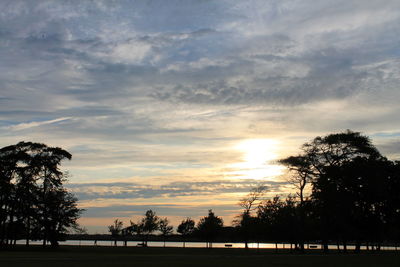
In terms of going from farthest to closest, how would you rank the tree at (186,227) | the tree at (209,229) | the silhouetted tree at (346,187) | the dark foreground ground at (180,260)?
the tree at (186,227)
the tree at (209,229)
the silhouetted tree at (346,187)
the dark foreground ground at (180,260)

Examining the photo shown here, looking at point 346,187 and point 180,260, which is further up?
point 346,187

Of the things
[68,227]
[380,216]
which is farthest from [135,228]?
[380,216]

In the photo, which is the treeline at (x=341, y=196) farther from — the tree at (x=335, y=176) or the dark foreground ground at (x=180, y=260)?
the dark foreground ground at (x=180, y=260)

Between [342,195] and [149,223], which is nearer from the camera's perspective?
[342,195]

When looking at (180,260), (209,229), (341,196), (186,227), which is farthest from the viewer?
(186,227)

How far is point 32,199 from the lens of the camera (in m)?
70.6

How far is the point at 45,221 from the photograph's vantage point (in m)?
70.2

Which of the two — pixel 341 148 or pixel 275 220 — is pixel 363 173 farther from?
pixel 275 220

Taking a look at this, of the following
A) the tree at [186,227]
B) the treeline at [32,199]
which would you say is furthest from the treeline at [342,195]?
the tree at [186,227]

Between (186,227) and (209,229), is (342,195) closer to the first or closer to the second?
(209,229)

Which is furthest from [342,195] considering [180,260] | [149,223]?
[149,223]

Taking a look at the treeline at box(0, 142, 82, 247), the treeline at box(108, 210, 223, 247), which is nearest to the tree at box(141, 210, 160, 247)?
the treeline at box(108, 210, 223, 247)

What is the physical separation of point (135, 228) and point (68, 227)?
7064cm

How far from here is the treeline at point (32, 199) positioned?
70.5 metres
